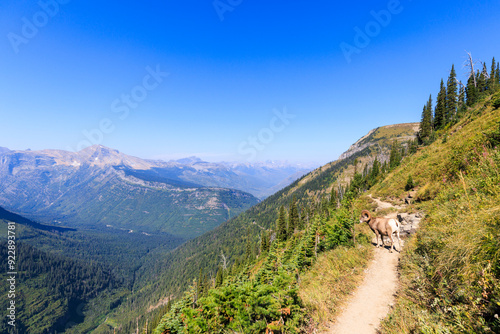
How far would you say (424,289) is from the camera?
577 centimetres

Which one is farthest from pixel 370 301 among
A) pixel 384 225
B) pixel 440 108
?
pixel 440 108

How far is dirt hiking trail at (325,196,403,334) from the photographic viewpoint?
6364 mm

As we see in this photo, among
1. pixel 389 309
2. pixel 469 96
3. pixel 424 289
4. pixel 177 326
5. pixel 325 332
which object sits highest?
pixel 469 96

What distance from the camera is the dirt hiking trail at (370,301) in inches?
251

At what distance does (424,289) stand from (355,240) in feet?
31.4

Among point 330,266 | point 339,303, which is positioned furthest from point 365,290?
point 330,266

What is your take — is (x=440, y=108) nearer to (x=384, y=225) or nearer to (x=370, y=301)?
(x=384, y=225)

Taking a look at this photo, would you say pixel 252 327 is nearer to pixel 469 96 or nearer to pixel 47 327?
pixel 469 96

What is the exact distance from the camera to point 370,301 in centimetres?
761

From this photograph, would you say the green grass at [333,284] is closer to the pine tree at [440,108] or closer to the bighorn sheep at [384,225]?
the bighorn sheep at [384,225]

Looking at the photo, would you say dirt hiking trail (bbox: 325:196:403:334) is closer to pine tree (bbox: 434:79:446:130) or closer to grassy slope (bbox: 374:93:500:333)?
grassy slope (bbox: 374:93:500:333)

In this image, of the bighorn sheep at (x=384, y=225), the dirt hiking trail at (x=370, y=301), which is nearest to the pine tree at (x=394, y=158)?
the bighorn sheep at (x=384, y=225)

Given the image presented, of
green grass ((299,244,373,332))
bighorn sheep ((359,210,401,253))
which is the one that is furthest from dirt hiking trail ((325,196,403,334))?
bighorn sheep ((359,210,401,253))

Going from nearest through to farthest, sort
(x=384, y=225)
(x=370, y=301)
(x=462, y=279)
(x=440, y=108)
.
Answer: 1. (x=462, y=279)
2. (x=370, y=301)
3. (x=384, y=225)
4. (x=440, y=108)
